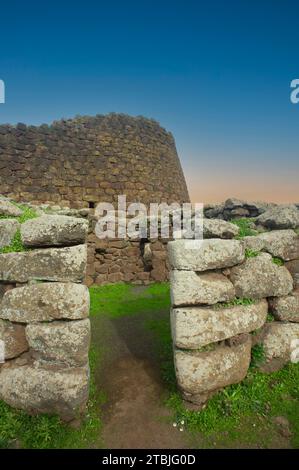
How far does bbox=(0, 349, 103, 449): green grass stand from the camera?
3068mm

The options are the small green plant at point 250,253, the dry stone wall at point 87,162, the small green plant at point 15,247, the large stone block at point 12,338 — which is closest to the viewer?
the large stone block at point 12,338

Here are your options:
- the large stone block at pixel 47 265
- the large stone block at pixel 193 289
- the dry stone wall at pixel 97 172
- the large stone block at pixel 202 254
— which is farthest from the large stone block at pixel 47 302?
the dry stone wall at pixel 97 172

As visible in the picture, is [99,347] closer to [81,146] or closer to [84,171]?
[84,171]

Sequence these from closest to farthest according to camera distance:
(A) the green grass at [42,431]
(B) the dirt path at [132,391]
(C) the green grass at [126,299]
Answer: (A) the green grass at [42,431] → (B) the dirt path at [132,391] → (C) the green grass at [126,299]

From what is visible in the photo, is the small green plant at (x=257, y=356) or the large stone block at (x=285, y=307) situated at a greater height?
the large stone block at (x=285, y=307)

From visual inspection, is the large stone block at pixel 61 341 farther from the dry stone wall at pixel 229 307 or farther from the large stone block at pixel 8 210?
the large stone block at pixel 8 210

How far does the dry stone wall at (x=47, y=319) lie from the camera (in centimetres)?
326

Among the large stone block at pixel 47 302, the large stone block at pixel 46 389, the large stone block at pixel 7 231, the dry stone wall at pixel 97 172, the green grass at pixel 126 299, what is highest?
the dry stone wall at pixel 97 172

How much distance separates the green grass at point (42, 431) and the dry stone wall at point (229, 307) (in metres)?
1.22

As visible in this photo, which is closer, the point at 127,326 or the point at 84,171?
the point at 127,326

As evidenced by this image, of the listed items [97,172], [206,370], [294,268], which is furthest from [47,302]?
[97,172]

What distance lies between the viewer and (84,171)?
1532cm
